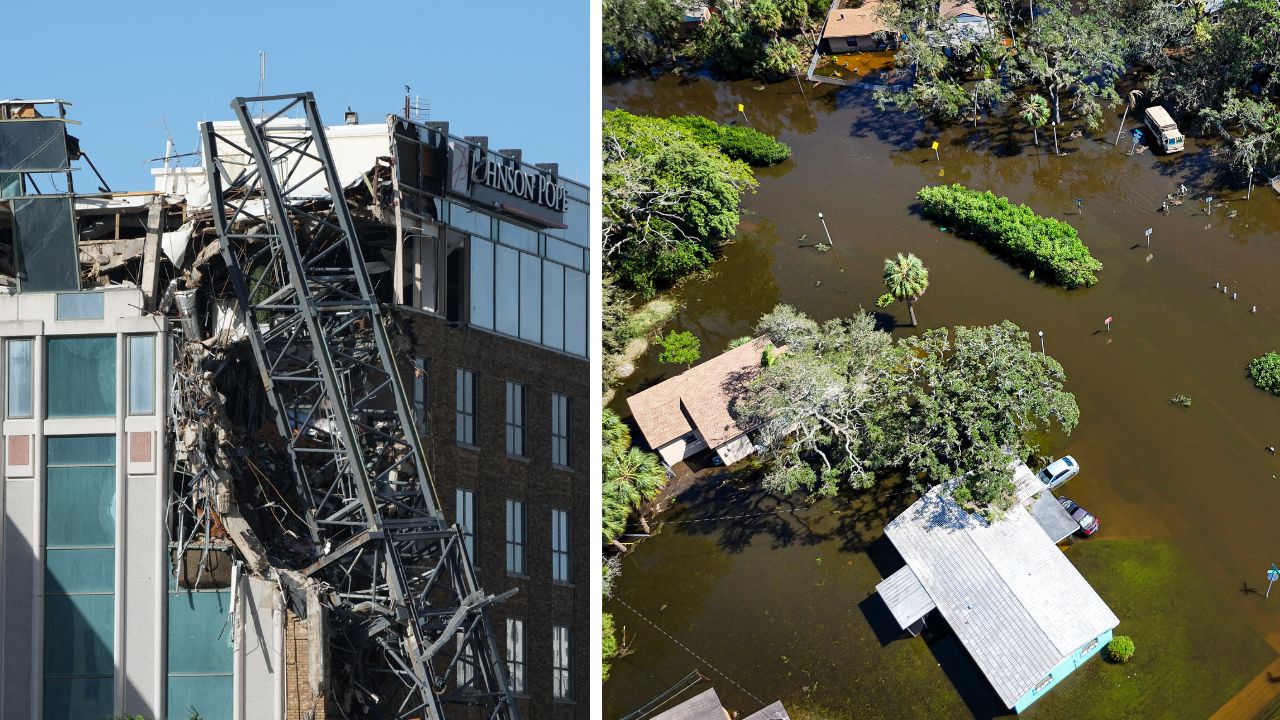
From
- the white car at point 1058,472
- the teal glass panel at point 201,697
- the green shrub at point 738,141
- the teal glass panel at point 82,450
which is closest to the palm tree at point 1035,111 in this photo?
the green shrub at point 738,141

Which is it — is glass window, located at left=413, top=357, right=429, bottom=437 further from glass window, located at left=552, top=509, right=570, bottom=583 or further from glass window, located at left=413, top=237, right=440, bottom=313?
glass window, located at left=552, top=509, right=570, bottom=583

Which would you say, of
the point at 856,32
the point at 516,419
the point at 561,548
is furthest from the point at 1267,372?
the point at 856,32

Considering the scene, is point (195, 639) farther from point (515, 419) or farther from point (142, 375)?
point (515, 419)

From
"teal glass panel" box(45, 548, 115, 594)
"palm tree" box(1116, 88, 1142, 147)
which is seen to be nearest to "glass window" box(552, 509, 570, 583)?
"teal glass panel" box(45, 548, 115, 594)

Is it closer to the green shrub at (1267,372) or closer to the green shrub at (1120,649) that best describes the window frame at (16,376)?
the green shrub at (1120,649)

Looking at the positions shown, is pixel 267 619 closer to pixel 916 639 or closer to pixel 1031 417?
pixel 916 639
